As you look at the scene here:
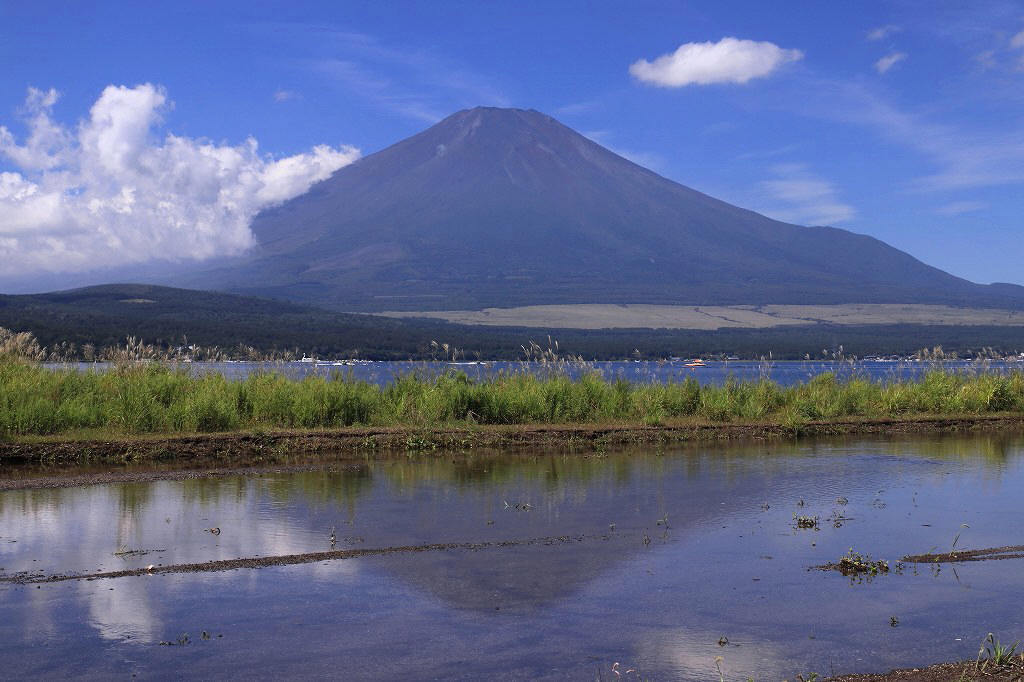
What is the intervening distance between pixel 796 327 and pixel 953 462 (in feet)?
408

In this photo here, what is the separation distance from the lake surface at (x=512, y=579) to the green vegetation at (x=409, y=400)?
347cm

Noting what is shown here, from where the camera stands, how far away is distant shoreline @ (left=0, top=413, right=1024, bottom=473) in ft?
42.2

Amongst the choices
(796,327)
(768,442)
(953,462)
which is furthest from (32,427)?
(796,327)

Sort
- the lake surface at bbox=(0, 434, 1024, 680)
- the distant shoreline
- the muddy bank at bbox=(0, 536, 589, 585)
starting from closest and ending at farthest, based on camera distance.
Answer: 1. the lake surface at bbox=(0, 434, 1024, 680)
2. the muddy bank at bbox=(0, 536, 589, 585)
3. the distant shoreline

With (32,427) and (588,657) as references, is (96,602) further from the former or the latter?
(32,427)

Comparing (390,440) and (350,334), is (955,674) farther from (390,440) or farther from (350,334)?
(350,334)

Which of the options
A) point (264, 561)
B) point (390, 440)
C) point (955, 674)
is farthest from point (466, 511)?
point (955, 674)

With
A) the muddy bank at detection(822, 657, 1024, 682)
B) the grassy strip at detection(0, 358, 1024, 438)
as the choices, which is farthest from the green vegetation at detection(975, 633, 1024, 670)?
the grassy strip at detection(0, 358, 1024, 438)

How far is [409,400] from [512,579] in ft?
29.9

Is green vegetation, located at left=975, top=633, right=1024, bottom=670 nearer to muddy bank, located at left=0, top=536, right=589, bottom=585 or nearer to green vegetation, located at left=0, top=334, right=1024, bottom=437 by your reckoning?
muddy bank, located at left=0, top=536, right=589, bottom=585

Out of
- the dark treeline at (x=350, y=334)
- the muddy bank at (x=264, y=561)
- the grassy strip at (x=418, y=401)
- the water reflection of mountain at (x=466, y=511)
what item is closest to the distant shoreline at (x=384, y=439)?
the grassy strip at (x=418, y=401)

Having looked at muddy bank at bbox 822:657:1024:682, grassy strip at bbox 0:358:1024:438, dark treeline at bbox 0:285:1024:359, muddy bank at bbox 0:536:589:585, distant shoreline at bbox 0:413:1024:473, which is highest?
dark treeline at bbox 0:285:1024:359

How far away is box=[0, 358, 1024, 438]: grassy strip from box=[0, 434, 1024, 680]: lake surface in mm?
3453

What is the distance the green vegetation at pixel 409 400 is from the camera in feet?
47.0
